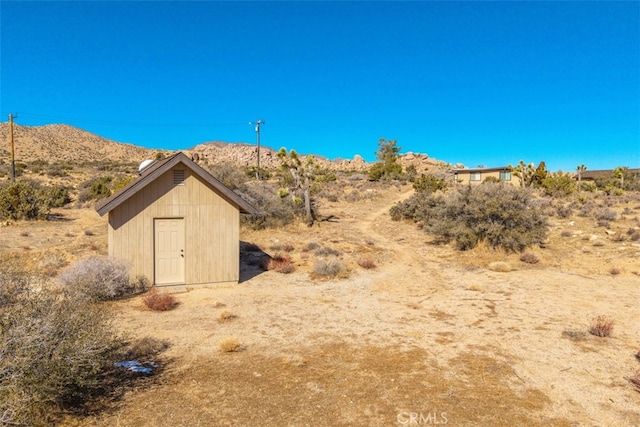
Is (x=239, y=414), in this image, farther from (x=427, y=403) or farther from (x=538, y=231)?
(x=538, y=231)

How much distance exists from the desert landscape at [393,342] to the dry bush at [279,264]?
27 cm

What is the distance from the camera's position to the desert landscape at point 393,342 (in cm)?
566

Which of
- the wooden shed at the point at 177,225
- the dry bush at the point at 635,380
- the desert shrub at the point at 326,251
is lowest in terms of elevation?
the dry bush at the point at 635,380

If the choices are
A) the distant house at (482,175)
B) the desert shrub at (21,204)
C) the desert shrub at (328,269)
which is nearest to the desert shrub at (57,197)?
the desert shrub at (21,204)

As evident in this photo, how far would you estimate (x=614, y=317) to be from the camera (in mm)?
9711

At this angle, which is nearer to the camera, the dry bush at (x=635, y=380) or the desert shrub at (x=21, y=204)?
the dry bush at (x=635, y=380)

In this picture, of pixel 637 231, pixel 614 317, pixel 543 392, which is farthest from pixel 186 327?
pixel 637 231

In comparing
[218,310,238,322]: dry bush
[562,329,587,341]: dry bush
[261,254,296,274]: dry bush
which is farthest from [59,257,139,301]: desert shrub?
[562,329,587,341]: dry bush

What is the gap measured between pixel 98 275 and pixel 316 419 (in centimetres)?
832

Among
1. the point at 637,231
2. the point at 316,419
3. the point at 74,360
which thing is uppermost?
the point at 637,231

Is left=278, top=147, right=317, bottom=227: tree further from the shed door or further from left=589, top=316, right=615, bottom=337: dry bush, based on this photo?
left=589, top=316, right=615, bottom=337: dry bush

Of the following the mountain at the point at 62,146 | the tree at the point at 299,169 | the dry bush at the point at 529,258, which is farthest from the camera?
the mountain at the point at 62,146

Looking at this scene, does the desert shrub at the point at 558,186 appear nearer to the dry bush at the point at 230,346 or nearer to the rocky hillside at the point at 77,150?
the dry bush at the point at 230,346

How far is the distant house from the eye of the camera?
54906mm
